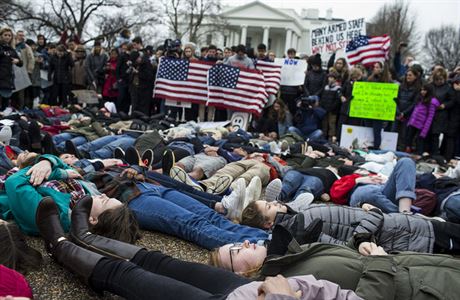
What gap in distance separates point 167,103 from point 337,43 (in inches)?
218

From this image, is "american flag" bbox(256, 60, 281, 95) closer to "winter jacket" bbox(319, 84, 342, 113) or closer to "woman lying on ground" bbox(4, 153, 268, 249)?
"winter jacket" bbox(319, 84, 342, 113)

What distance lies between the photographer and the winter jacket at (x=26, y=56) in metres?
11.8

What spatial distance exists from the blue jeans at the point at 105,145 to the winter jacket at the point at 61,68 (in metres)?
6.45

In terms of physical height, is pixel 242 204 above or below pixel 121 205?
below

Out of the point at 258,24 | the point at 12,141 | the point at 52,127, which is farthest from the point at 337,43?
the point at 258,24

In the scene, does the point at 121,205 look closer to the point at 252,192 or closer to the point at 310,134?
the point at 252,192

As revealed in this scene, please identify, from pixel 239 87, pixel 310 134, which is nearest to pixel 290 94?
pixel 239 87

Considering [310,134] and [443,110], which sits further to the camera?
[310,134]

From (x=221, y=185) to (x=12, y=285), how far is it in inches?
126

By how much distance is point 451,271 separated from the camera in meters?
2.72

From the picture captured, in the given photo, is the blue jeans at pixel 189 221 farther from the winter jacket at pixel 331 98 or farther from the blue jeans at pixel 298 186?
the winter jacket at pixel 331 98

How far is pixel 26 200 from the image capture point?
3.54 m

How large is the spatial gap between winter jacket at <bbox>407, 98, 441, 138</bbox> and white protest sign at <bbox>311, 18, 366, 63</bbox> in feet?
12.3

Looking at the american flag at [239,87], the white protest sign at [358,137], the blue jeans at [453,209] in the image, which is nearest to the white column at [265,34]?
A: the american flag at [239,87]
